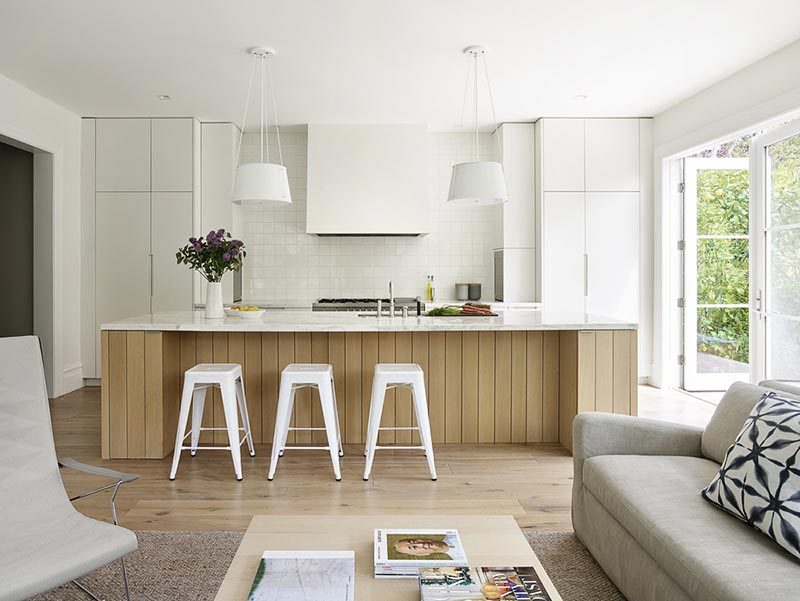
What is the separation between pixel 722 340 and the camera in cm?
568

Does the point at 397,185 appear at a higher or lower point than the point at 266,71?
lower

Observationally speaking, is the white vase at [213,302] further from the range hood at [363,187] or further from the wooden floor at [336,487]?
the range hood at [363,187]

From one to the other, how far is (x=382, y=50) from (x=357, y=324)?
77.0 inches

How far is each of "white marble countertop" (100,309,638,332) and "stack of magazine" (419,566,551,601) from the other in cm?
211

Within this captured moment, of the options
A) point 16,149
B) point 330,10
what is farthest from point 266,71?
point 16,149

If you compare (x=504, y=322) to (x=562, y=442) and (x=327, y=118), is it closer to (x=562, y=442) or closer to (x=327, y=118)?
(x=562, y=442)

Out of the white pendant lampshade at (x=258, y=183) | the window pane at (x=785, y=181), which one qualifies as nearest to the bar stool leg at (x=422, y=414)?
the white pendant lampshade at (x=258, y=183)

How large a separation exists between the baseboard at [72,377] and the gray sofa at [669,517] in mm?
4958

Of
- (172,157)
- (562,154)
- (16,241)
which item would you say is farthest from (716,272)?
(16,241)

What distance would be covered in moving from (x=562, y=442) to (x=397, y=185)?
307 cm

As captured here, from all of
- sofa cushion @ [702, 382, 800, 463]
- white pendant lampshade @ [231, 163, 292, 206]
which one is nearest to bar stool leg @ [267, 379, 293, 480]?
white pendant lampshade @ [231, 163, 292, 206]

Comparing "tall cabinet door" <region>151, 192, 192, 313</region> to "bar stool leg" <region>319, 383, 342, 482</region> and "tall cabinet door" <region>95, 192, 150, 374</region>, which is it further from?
"bar stool leg" <region>319, 383, 342, 482</region>

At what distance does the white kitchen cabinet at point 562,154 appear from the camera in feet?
19.8

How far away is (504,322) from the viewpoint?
3855 mm
